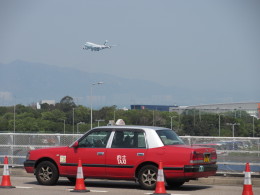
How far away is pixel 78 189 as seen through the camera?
49.5 feet

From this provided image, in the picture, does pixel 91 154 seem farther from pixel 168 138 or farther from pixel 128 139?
pixel 168 138

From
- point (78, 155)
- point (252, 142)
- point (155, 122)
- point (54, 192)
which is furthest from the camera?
point (155, 122)

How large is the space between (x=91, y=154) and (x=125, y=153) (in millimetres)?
939

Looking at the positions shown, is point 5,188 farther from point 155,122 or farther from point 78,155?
point 155,122

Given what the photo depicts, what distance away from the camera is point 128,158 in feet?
52.3

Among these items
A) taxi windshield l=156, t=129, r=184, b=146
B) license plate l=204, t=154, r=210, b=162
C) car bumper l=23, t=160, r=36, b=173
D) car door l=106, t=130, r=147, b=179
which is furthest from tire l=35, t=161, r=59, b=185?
license plate l=204, t=154, r=210, b=162

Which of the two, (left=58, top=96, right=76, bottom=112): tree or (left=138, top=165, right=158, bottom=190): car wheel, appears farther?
(left=58, top=96, right=76, bottom=112): tree

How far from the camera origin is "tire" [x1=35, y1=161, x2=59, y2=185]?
16688 millimetres

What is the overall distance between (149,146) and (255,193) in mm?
2754

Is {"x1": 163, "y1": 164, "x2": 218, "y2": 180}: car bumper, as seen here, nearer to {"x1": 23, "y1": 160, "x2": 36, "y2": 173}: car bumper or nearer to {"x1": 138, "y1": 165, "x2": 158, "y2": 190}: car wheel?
{"x1": 138, "y1": 165, "x2": 158, "y2": 190}: car wheel

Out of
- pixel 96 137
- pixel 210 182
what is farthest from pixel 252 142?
pixel 96 137

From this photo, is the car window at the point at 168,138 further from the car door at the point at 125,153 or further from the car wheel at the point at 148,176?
the car wheel at the point at 148,176

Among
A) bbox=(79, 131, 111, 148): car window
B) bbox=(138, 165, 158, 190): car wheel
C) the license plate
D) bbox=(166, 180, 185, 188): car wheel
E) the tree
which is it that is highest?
the tree

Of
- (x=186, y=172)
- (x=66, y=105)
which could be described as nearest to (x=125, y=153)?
(x=186, y=172)
